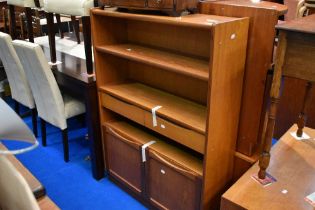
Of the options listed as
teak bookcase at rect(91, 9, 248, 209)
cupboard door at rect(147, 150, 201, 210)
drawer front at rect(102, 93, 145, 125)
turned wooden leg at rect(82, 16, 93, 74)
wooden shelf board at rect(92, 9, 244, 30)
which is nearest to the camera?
wooden shelf board at rect(92, 9, 244, 30)

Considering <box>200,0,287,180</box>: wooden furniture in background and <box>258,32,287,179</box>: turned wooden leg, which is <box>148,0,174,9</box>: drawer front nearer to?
<box>200,0,287,180</box>: wooden furniture in background

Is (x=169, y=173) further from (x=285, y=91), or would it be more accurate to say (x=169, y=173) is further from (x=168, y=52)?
(x=285, y=91)

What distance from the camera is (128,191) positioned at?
2178mm

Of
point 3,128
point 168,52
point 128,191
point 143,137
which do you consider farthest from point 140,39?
point 3,128

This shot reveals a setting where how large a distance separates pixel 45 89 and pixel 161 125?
3.45 feet

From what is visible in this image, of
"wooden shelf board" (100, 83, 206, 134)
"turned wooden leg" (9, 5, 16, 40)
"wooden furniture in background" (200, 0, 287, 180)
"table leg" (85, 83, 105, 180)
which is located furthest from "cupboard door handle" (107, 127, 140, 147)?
"turned wooden leg" (9, 5, 16, 40)

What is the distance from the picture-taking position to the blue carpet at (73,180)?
2.11 m

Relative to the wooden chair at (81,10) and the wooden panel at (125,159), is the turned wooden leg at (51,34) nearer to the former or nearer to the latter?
the wooden chair at (81,10)

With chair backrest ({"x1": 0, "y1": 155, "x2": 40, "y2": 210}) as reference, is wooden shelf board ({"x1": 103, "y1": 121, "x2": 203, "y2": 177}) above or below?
below

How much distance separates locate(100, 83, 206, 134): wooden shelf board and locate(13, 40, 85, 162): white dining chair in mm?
437

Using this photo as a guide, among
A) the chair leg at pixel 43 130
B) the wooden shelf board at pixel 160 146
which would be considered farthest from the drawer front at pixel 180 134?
the chair leg at pixel 43 130

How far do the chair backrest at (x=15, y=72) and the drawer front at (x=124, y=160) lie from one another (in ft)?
3.23

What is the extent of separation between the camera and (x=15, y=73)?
2605mm

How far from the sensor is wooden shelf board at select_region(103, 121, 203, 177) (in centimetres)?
168
